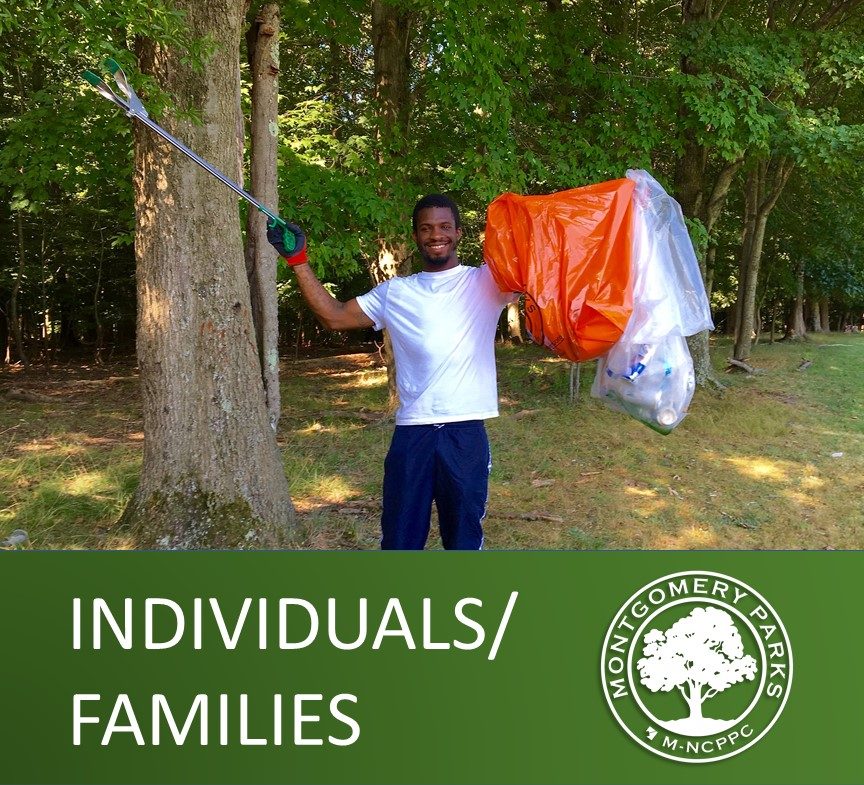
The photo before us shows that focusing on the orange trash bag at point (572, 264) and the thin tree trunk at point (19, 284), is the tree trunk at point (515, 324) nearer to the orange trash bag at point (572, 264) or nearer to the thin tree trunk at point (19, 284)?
the thin tree trunk at point (19, 284)

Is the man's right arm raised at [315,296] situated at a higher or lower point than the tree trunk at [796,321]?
higher

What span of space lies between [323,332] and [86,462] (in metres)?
18.1

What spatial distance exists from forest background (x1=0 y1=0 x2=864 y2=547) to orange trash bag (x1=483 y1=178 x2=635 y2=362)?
2104 mm

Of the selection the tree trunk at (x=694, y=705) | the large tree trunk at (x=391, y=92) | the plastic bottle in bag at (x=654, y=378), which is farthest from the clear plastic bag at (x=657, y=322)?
the large tree trunk at (x=391, y=92)

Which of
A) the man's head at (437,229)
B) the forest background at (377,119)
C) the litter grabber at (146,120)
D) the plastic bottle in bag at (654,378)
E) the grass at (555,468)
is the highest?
the forest background at (377,119)

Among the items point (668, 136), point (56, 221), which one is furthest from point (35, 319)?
point (668, 136)

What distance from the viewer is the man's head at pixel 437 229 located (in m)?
3.08

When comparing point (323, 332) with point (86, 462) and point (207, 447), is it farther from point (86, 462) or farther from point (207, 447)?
point (207, 447)

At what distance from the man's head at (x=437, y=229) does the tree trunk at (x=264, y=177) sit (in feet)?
13.9

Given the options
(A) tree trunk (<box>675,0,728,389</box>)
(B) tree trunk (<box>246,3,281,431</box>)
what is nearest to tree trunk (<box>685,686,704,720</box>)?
(B) tree trunk (<box>246,3,281,431</box>)

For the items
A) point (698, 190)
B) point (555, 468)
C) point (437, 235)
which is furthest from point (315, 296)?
point (698, 190)

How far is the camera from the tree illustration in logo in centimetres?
224

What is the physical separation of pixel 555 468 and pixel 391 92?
4.78 meters

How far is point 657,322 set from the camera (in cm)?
305
